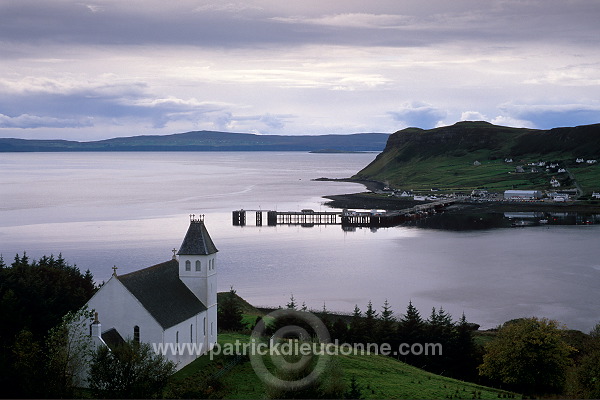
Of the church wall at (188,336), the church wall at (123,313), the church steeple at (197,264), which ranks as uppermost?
the church steeple at (197,264)

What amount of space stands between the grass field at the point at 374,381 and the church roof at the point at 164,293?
2846mm

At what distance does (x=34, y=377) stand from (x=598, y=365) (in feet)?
88.8

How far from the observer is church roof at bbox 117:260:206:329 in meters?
35.9

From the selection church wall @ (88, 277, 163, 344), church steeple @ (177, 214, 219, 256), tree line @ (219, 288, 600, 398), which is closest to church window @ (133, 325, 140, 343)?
church wall @ (88, 277, 163, 344)

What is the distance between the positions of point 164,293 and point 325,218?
92.7 metres

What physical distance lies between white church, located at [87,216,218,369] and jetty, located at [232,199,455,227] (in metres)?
79.8

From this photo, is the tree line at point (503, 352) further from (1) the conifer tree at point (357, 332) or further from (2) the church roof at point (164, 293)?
(2) the church roof at point (164, 293)

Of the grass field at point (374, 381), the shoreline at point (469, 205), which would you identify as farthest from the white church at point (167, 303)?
the shoreline at point (469, 205)

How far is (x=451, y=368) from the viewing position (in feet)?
142

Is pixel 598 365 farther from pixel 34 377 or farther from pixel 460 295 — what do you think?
pixel 460 295

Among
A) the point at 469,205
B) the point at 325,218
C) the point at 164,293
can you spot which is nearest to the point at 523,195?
the point at 469,205

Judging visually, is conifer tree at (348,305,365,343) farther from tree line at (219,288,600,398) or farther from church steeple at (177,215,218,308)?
church steeple at (177,215,218,308)

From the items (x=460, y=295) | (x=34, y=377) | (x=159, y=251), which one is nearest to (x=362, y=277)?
(x=460, y=295)

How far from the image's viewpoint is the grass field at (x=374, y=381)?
33156mm
